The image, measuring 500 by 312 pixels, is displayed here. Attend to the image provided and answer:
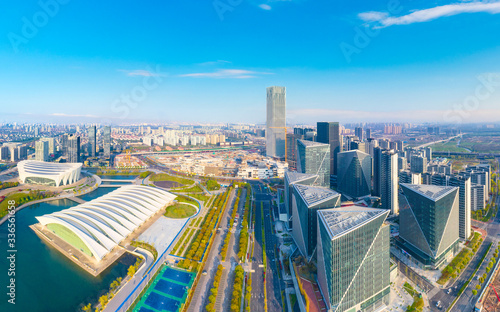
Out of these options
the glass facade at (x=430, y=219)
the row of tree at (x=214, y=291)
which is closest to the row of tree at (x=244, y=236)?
the row of tree at (x=214, y=291)

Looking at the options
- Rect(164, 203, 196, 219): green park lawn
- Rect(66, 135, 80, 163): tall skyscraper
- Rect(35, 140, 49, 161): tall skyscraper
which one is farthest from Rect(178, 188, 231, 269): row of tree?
Rect(35, 140, 49, 161): tall skyscraper

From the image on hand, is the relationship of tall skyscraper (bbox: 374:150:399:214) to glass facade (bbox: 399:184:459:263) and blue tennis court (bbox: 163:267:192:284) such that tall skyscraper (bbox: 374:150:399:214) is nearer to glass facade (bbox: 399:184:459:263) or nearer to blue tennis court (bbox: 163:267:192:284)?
glass facade (bbox: 399:184:459:263)

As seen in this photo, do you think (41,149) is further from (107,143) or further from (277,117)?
(277,117)

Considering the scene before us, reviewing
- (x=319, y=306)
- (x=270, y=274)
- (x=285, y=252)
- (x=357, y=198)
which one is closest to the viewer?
(x=319, y=306)

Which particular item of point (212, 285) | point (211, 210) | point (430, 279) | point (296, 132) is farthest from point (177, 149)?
point (430, 279)

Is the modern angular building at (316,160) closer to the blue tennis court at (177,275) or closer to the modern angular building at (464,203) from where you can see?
the modern angular building at (464,203)

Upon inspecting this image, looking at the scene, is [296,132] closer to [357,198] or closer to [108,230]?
[357,198]
